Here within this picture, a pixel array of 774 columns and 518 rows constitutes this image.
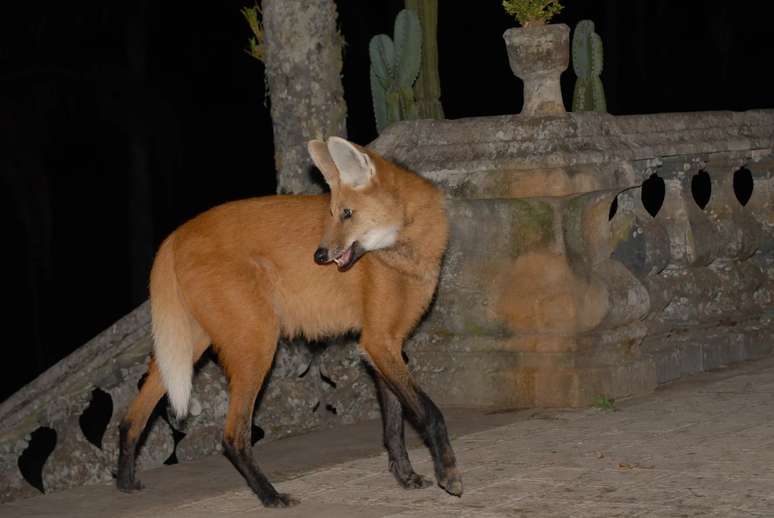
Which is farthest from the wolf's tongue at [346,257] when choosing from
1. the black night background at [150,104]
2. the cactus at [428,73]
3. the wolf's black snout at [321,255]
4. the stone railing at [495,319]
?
the black night background at [150,104]

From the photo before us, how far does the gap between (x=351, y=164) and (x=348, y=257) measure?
38cm

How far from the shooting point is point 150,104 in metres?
23.4

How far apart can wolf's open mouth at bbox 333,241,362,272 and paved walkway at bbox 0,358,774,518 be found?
2.91ft

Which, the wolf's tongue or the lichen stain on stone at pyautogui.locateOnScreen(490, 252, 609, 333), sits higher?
the wolf's tongue

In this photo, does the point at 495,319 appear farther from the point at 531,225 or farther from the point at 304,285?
the point at 304,285

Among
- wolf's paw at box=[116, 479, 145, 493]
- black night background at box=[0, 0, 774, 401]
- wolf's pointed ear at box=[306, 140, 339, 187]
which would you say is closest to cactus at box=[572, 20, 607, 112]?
wolf's pointed ear at box=[306, 140, 339, 187]

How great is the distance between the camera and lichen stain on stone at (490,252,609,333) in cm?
731

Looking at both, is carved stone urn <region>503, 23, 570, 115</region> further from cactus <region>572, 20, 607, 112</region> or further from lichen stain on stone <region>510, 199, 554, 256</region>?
cactus <region>572, 20, 607, 112</region>

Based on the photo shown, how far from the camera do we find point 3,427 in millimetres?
7066

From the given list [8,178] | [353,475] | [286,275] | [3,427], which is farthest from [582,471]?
[8,178]

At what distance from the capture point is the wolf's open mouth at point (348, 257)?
5914 millimetres

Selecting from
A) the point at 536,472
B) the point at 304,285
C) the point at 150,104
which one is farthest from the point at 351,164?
the point at 150,104

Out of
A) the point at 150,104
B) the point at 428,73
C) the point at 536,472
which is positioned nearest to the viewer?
the point at 536,472

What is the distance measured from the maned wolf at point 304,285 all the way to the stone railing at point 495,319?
0.76 m
